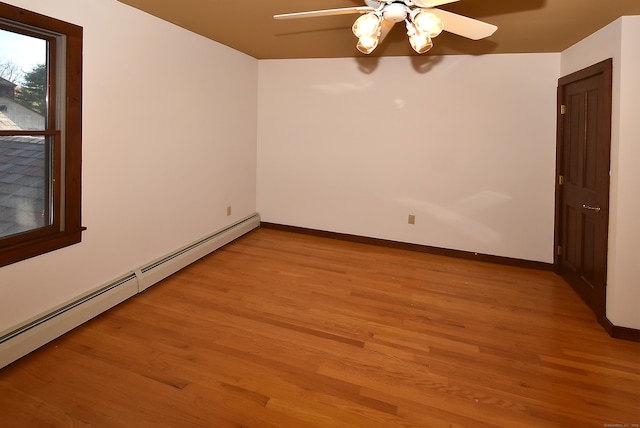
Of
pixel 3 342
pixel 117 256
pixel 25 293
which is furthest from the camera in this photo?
pixel 117 256

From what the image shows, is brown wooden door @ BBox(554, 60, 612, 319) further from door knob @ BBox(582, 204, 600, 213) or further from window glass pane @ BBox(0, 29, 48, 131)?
window glass pane @ BBox(0, 29, 48, 131)

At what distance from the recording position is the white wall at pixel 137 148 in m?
2.54

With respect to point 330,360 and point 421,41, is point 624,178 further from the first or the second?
point 330,360

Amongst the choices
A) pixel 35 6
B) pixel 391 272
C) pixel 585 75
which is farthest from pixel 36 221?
pixel 585 75

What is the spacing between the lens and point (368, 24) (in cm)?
181

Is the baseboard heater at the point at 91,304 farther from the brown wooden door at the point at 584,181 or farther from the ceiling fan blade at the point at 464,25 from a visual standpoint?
the brown wooden door at the point at 584,181

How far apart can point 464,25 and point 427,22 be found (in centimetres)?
42

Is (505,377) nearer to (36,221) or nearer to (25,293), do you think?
(25,293)

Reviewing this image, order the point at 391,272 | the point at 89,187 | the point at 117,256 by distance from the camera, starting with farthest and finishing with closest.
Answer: the point at 391,272 < the point at 117,256 < the point at 89,187

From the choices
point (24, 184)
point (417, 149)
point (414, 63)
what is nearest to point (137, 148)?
point (24, 184)

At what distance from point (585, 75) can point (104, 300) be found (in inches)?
173

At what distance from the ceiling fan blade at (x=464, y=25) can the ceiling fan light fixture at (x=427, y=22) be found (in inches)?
6.4

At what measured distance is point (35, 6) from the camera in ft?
7.43

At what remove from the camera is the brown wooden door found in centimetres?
290
